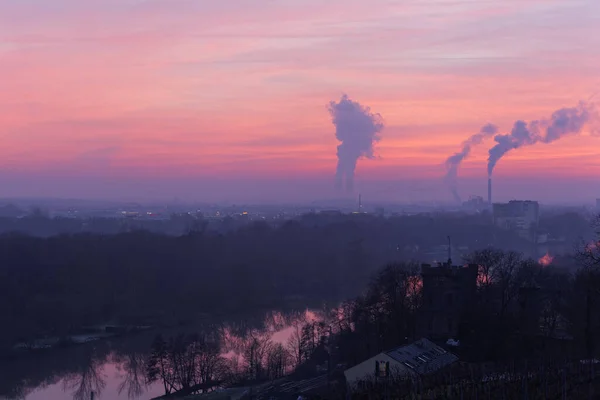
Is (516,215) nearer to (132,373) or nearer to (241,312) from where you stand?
(241,312)

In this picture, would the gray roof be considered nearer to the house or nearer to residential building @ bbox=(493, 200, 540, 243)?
the house

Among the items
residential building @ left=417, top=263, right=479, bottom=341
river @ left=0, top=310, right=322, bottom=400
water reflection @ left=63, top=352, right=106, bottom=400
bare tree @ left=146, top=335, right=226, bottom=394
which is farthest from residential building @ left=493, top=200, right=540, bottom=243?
bare tree @ left=146, top=335, right=226, bottom=394

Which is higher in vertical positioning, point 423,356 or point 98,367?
point 423,356

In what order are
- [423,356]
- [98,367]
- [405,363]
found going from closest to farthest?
[405,363]
[423,356]
[98,367]

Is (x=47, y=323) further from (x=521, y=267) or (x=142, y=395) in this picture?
(x=521, y=267)

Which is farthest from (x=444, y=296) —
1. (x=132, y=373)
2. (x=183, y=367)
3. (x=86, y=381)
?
(x=86, y=381)

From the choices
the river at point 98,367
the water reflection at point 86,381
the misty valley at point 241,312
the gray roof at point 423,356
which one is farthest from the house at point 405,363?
the water reflection at point 86,381

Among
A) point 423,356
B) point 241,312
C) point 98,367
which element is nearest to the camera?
point 423,356
